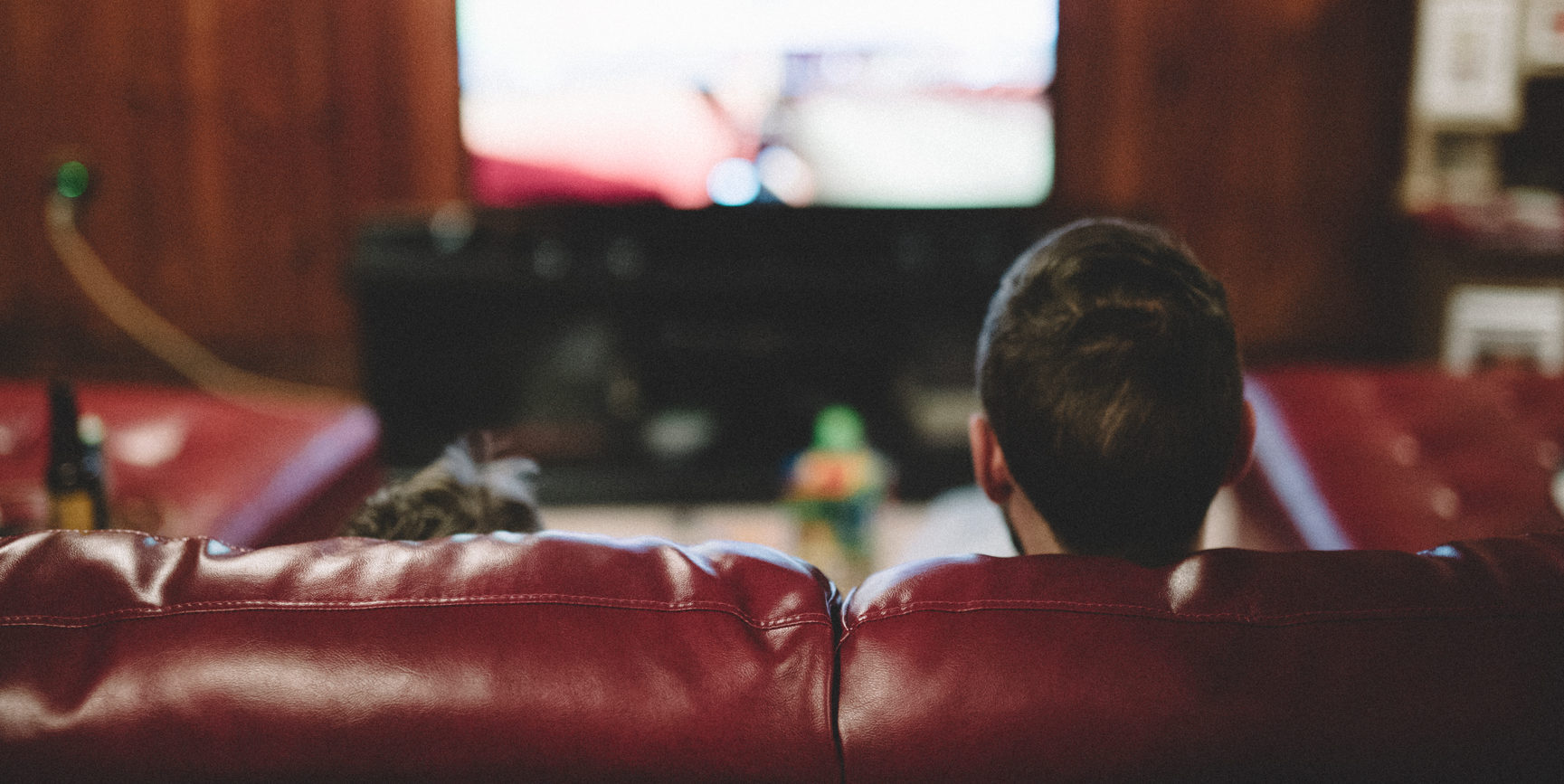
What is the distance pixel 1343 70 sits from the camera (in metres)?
3.34

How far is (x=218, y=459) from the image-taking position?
1.76m

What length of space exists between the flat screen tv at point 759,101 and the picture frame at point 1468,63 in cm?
120

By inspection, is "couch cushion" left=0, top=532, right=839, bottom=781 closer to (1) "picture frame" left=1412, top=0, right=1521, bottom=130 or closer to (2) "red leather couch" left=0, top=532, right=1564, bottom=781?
(2) "red leather couch" left=0, top=532, right=1564, bottom=781

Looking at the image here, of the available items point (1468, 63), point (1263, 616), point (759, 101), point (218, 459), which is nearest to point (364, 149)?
point (759, 101)

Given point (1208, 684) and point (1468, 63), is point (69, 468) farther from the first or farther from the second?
point (1468, 63)

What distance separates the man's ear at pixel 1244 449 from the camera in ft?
2.59

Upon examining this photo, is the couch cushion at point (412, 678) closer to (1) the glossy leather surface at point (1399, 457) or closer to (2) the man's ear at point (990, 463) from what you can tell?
(2) the man's ear at point (990, 463)

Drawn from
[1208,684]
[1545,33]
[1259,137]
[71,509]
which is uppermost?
[1545,33]

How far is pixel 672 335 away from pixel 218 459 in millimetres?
1590

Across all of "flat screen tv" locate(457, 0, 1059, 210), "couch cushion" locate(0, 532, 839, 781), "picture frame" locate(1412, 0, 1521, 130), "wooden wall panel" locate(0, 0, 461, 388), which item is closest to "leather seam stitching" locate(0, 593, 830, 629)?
"couch cushion" locate(0, 532, 839, 781)

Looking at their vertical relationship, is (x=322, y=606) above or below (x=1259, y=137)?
below

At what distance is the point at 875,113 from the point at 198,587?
286 centimetres

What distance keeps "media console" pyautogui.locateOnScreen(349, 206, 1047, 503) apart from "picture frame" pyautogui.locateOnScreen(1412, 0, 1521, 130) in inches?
52.7

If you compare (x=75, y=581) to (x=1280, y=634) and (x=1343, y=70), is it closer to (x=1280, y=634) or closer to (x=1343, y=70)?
(x=1280, y=634)
